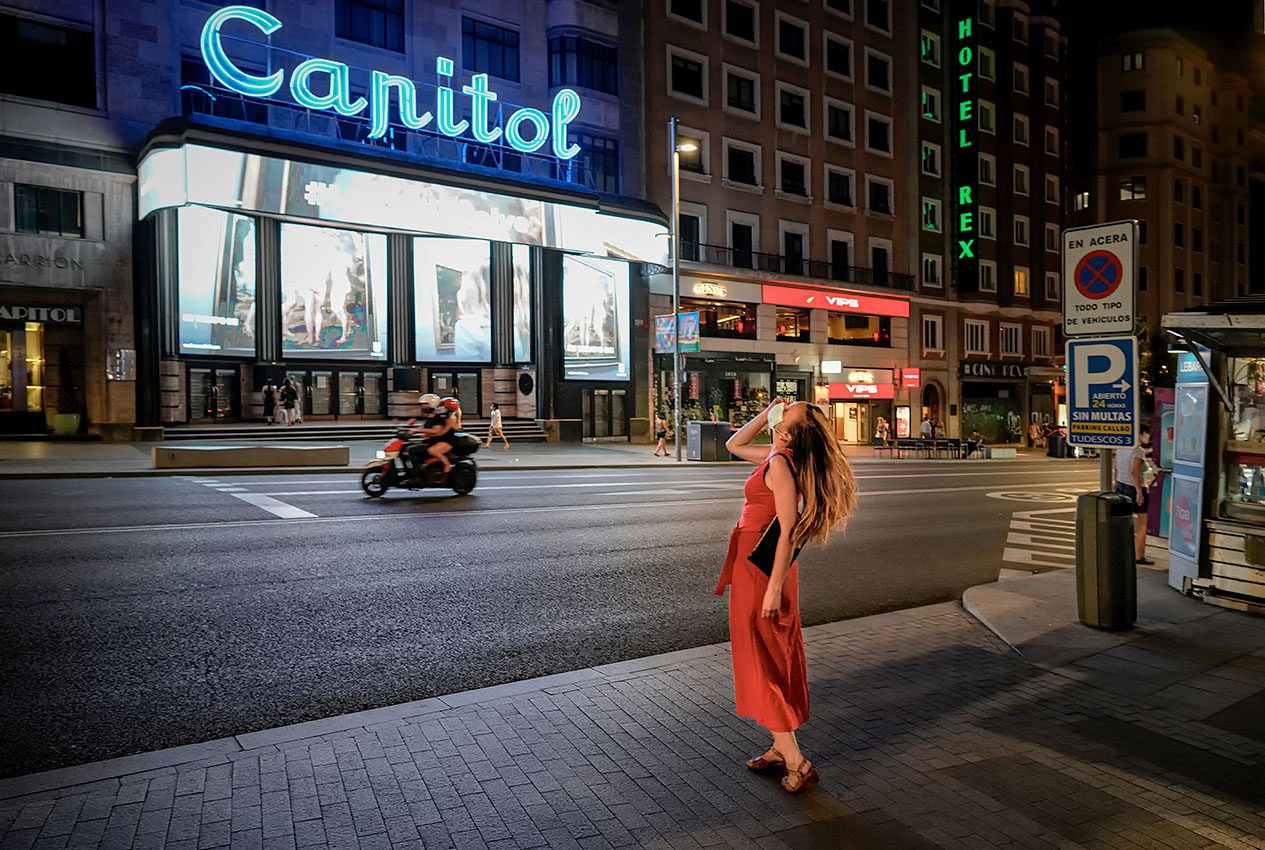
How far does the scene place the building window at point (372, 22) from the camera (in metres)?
30.2

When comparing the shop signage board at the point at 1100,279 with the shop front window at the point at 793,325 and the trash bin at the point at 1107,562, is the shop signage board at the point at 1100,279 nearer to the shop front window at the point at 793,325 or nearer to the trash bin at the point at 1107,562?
the trash bin at the point at 1107,562

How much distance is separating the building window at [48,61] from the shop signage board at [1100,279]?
93.7 feet

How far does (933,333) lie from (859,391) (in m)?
8.04

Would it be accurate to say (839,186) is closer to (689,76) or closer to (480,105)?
(689,76)

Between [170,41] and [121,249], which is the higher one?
[170,41]

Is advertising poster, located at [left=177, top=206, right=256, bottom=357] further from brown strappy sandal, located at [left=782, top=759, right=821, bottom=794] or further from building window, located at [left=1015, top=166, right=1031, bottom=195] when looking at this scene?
building window, located at [left=1015, top=166, right=1031, bottom=195]

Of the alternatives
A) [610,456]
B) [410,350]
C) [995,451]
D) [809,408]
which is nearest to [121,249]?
[410,350]

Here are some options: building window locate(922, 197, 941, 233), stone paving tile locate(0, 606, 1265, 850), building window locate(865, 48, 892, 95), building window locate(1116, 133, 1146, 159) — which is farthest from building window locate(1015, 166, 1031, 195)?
stone paving tile locate(0, 606, 1265, 850)

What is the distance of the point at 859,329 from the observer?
4475 cm

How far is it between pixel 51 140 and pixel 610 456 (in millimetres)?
18964

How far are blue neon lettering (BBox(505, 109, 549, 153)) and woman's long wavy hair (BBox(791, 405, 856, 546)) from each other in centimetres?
2935

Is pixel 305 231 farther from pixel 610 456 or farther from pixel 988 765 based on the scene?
pixel 988 765

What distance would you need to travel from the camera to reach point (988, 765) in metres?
4.25

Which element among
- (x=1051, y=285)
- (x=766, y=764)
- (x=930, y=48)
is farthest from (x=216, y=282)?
(x=1051, y=285)
